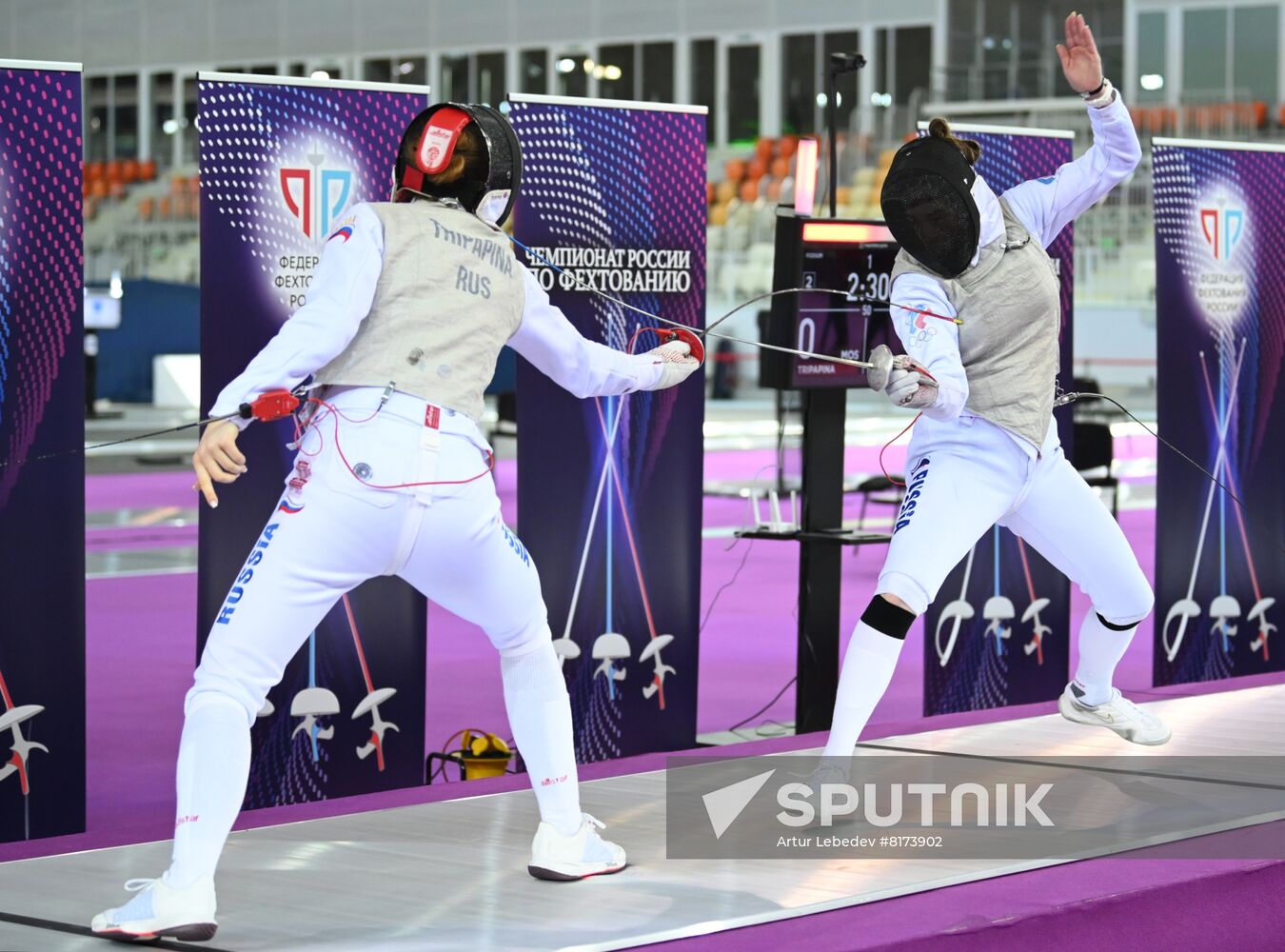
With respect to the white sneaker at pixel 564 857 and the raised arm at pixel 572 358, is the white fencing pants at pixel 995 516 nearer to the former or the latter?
the raised arm at pixel 572 358

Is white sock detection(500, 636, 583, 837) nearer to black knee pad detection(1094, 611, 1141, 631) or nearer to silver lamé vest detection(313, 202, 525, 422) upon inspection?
silver lamé vest detection(313, 202, 525, 422)

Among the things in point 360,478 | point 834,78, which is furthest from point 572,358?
point 834,78

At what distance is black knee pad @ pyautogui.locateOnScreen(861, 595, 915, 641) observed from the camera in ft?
10.4

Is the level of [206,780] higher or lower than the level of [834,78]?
lower

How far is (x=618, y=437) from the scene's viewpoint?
13.6 ft

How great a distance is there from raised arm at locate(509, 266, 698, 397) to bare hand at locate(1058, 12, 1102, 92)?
108 cm

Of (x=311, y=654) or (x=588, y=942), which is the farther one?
(x=311, y=654)

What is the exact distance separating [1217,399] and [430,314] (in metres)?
3.28

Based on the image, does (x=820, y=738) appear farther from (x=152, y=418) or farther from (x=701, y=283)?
(x=152, y=418)

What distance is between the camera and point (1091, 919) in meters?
2.62

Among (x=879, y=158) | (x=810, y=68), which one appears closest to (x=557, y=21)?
(x=810, y=68)

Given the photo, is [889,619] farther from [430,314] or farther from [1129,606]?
[430,314]

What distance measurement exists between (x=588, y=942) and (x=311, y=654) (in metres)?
1.48

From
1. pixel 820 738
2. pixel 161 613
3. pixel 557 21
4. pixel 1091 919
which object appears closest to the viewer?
pixel 1091 919
